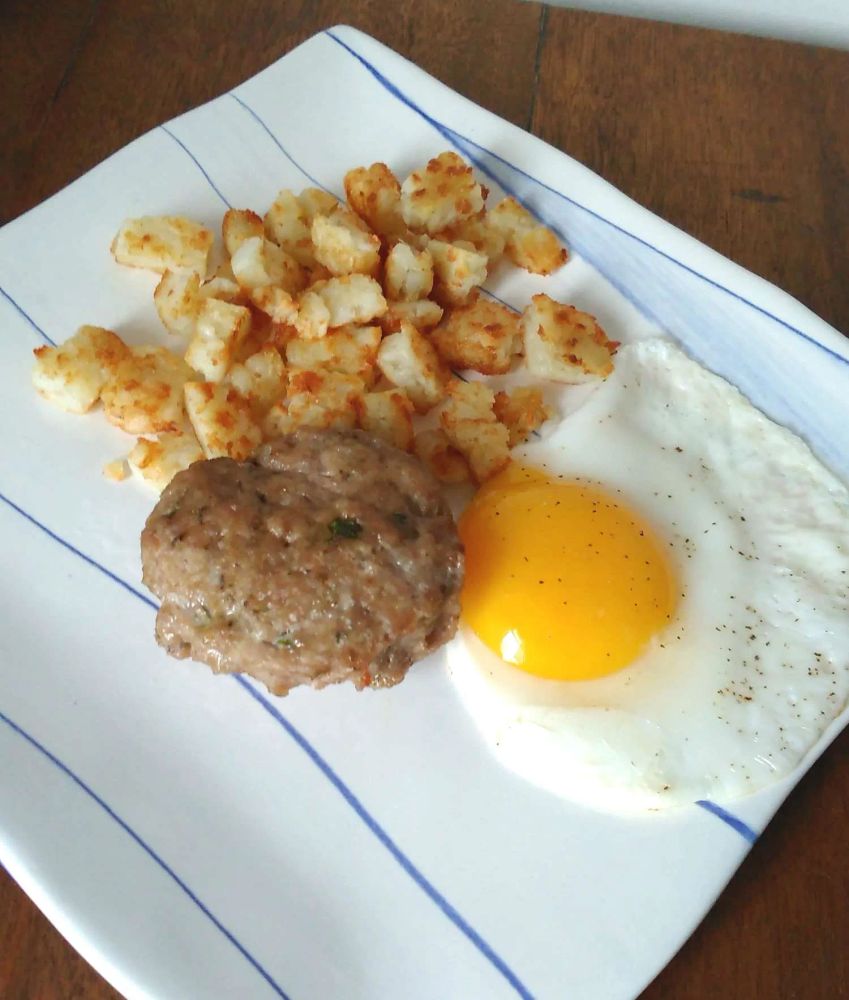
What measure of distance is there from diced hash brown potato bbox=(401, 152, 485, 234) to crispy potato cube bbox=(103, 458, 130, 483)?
2.83 ft

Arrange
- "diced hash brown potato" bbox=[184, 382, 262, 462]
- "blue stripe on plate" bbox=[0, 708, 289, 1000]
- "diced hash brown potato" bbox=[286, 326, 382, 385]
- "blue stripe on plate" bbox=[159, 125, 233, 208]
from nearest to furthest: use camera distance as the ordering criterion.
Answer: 1. "blue stripe on plate" bbox=[0, 708, 289, 1000]
2. "diced hash brown potato" bbox=[184, 382, 262, 462]
3. "diced hash brown potato" bbox=[286, 326, 382, 385]
4. "blue stripe on plate" bbox=[159, 125, 233, 208]

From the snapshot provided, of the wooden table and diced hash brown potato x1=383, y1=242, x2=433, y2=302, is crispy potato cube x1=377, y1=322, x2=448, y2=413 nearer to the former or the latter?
diced hash brown potato x1=383, y1=242, x2=433, y2=302

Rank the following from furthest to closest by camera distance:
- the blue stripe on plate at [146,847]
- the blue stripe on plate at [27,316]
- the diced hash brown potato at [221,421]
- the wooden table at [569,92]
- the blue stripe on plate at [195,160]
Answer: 1. the wooden table at [569,92]
2. the blue stripe on plate at [195,160]
3. the blue stripe on plate at [27,316]
4. the diced hash brown potato at [221,421]
5. the blue stripe on plate at [146,847]

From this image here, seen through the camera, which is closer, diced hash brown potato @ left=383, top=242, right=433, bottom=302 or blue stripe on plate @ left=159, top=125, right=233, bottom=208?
diced hash brown potato @ left=383, top=242, right=433, bottom=302

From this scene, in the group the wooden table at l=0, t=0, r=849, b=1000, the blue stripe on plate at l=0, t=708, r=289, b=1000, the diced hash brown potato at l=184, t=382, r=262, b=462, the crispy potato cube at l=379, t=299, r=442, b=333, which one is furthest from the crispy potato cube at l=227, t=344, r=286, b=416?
the wooden table at l=0, t=0, r=849, b=1000

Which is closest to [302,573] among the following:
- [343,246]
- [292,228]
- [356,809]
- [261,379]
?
[356,809]

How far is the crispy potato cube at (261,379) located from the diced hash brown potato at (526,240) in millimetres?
645

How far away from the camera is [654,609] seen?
5.85 ft

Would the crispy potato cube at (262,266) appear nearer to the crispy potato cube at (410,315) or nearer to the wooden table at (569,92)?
the crispy potato cube at (410,315)

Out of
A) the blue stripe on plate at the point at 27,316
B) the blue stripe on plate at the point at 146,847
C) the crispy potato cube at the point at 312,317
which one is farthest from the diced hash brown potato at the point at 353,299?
the blue stripe on plate at the point at 146,847

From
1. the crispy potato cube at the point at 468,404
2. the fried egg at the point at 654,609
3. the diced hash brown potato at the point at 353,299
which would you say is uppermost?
the diced hash brown potato at the point at 353,299

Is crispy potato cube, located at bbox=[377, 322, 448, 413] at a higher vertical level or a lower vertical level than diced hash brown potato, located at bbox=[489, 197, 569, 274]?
lower

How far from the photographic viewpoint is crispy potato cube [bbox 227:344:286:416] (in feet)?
6.52

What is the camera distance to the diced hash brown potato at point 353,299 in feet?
6.59
